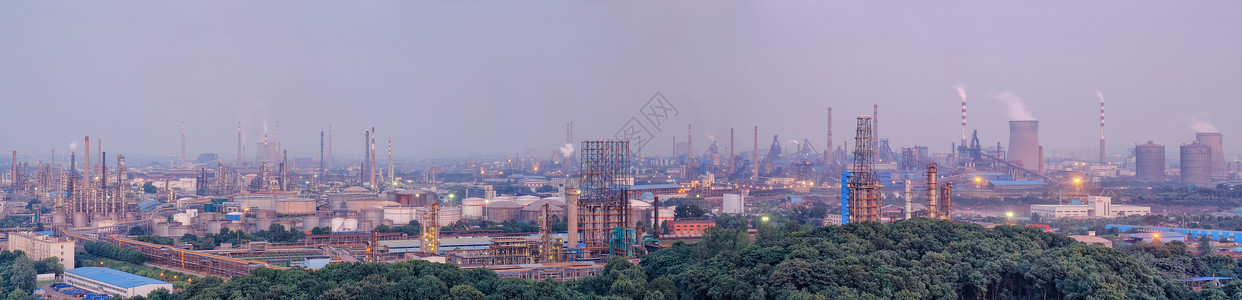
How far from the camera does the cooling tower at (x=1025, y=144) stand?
41125mm

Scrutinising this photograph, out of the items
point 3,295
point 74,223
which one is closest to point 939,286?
point 3,295

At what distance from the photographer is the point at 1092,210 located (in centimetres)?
2869

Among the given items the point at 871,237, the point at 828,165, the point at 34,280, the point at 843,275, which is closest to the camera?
the point at 843,275

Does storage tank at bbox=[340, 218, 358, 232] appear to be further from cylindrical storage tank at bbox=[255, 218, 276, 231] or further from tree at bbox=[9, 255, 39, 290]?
tree at bbox=[9, 255, 39, 290]

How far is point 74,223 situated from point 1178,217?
1012 inches

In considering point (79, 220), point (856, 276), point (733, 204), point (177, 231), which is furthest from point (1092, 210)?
point (79, 220)

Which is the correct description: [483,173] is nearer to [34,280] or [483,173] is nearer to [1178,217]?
[1178,217]

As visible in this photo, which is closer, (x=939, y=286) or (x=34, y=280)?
(x=939, y=286)

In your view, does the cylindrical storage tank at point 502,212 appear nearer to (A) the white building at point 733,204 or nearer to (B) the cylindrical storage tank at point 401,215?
(B) the cylindrical storage tank at point 401,215

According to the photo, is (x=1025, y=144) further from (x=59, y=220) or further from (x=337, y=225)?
(x=59, y=220)

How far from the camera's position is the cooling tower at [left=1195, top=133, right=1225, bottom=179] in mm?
40312

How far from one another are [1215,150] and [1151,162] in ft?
6.92

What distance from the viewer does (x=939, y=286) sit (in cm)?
1064

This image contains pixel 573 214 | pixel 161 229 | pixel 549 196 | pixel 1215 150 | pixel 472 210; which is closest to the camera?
pixel 573 214
